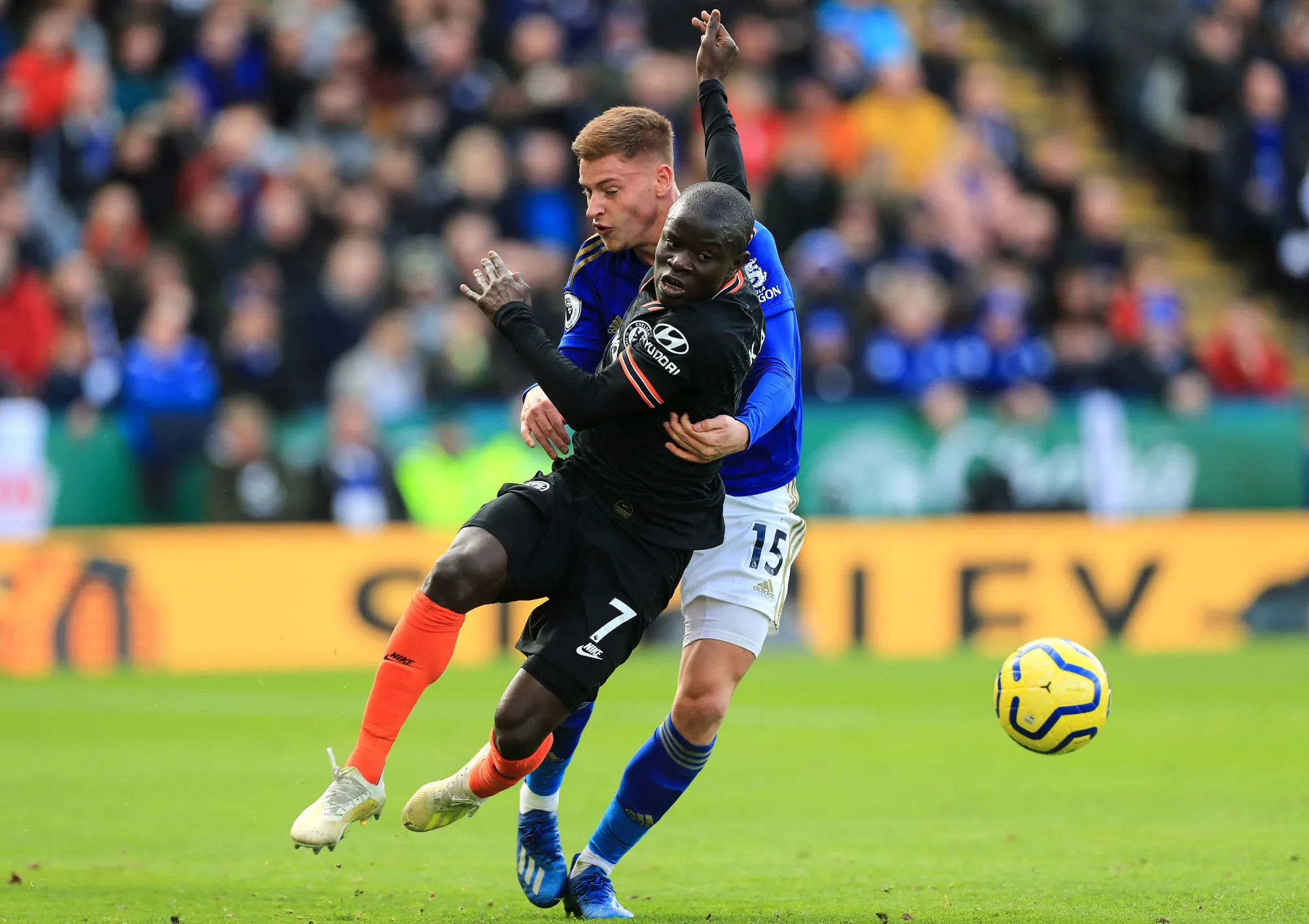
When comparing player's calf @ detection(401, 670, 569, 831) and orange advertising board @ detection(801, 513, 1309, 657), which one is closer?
player's calf @ detection(401, 670, 569, 831)

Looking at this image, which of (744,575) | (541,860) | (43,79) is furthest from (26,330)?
(744,575)

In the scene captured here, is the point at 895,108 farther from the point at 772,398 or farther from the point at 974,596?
the point at 772,398

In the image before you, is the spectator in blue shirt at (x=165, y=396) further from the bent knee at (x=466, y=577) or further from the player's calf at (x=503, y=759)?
the bent knee at (x=466, y=577)

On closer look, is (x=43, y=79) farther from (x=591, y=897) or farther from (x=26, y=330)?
(x=591, y=897)

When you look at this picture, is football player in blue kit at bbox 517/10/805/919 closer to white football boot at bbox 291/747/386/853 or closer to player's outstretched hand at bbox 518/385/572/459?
player's outstretched hand at bbox 518/385/572/459

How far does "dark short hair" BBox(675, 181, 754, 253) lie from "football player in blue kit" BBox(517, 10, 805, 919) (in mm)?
363

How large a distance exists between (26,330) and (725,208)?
10.2 meters

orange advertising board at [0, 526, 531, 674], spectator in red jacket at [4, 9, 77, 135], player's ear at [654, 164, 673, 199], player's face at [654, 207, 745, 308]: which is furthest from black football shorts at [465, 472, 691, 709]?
spectator in red jacket at [4, 9, 77, 135]

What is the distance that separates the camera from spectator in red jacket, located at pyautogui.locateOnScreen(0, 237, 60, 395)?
47.4ft

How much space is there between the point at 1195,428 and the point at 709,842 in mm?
9802

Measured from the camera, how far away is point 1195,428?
53.6 feet

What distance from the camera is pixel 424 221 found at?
15789 mm

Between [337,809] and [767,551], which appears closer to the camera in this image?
[337,809]

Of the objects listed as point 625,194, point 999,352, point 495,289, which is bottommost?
point 999,352
